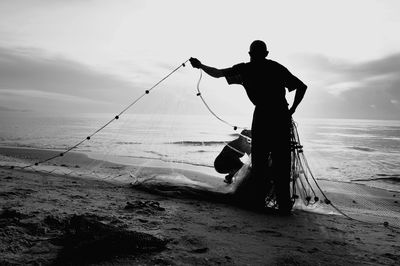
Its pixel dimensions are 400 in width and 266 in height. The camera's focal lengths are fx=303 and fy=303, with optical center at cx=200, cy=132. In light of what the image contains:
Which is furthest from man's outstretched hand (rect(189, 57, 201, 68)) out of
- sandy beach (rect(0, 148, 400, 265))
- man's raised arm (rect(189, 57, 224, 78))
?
sandy beach (rect(0, 148, 400, 265))

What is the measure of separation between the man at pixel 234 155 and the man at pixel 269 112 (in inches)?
68.7

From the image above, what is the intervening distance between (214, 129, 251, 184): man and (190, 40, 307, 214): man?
1.75m

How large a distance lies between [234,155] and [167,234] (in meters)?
3.94

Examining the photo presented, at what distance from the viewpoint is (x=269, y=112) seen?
4.67 metres

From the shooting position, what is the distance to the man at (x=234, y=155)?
6625 millimetres

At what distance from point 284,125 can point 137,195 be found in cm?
274

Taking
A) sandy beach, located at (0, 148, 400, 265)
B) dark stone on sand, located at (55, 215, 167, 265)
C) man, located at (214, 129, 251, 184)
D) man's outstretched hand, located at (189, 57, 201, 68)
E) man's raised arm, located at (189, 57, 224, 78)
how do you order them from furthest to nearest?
man, located at (214, 129, 251, 184), man's outstretched hand, located at (189, 57, 201, 68), man's raised arm, located at (189, 57, 224, 78), sandy beach, located at (0, 148, 400, 265), dark stone on sand, located at (55, 215, 167, 265)

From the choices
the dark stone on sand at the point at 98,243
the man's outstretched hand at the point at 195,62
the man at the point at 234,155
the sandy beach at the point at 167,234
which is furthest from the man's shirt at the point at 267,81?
the dark stone on sand at the point at 98,243

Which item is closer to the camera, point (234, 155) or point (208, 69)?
point (208, 69)

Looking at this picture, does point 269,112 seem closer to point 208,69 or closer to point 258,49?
point 258,49

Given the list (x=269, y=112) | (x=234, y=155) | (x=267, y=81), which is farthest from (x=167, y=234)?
(x=234, y=155)

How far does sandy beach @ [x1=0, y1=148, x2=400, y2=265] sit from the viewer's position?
2.52 metres

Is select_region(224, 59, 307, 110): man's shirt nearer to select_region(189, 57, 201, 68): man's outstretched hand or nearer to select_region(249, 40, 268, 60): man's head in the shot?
select_region(249, 40, 268, 60): man's head

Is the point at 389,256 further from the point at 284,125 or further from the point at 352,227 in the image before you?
the point at 284,125
